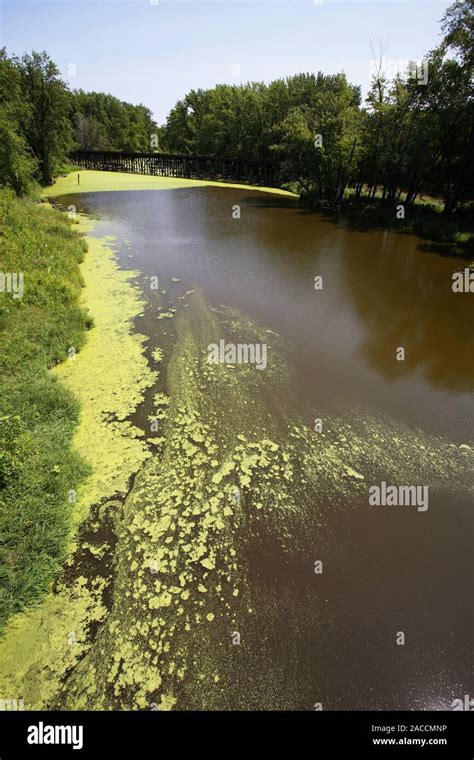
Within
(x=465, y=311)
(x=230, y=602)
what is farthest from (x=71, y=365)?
(x=465, y=311)

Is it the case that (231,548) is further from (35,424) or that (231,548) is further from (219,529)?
(35,424)

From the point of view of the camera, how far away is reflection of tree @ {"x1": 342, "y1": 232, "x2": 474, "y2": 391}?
384 inches

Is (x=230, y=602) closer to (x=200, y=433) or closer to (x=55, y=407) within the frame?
(x=200, y=433)

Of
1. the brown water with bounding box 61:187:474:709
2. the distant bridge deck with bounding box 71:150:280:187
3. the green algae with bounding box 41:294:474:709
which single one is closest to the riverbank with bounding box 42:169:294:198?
the distant bridge deck with bounding box 71:150:280:187

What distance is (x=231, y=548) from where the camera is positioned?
5109 millimetres

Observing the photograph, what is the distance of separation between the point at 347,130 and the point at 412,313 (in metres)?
20.9

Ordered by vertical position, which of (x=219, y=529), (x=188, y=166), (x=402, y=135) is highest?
(x=188, y=166)

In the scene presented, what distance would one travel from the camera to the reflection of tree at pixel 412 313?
32.0ft

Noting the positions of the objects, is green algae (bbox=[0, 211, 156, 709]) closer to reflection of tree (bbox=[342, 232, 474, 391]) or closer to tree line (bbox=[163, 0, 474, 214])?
reflection of tree (bbox=[342, 232, 474, 391])

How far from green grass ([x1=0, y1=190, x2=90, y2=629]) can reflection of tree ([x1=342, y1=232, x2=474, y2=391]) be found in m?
7.45

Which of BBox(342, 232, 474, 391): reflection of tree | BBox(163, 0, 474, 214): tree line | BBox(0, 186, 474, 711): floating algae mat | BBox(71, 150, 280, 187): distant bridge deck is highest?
BBox(71, 150, 280, 187): distant bridge deck

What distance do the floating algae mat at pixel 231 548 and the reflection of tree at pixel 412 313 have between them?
2.70m

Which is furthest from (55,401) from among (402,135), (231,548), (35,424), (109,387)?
(402,135)

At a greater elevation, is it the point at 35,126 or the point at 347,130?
the point at 35,126
